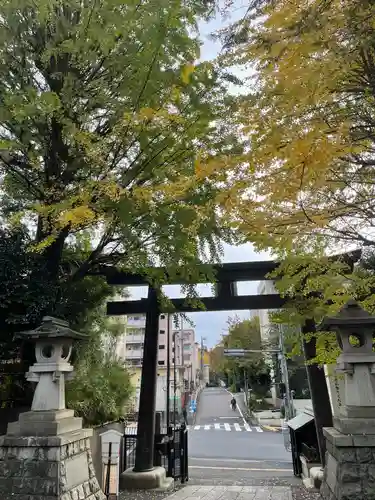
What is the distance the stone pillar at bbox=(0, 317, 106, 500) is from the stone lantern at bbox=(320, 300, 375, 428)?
3.76 m

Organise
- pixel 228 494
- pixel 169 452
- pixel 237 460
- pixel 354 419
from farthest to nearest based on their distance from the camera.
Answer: pixel 237 460 < pixel 169 452 < pixel 228 494 < pixel 354 419

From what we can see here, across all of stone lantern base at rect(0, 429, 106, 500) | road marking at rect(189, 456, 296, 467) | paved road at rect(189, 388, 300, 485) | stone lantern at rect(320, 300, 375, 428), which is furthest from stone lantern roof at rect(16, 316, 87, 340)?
road marking at rect(189, 456, 296, 467)

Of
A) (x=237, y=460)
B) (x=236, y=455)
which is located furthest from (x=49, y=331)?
(x=236, y=455)

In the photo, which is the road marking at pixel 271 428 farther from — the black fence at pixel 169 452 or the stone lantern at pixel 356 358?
the stone lantern at pixel 356 358

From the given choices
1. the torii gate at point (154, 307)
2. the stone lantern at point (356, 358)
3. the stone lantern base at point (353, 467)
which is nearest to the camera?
the stone lantern base at point (353, 467)

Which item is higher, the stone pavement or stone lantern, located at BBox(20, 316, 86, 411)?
stone lantern, located at BBox(20, 316, 86, 411)

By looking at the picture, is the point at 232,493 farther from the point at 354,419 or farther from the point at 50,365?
the point at 50,365

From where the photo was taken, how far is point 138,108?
475 centimetres

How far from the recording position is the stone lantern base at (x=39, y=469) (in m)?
4.62

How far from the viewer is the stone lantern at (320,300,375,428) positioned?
4.56 metres

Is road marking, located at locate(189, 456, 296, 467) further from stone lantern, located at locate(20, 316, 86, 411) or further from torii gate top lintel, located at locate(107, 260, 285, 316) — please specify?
stone lantern, located at locate(20, 316, 86, 411)

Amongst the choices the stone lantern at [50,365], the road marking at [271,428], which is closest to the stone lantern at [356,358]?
the stone lantern at [50,365]

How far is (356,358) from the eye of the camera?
476cm

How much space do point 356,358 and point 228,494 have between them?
436 centimetres
